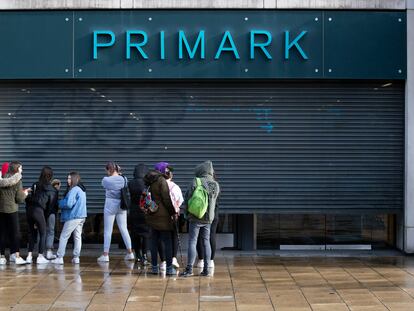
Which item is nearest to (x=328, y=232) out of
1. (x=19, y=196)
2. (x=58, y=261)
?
(x=58, y=261)

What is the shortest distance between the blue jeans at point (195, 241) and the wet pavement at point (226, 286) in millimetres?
263

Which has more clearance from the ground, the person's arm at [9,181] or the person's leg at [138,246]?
the person's arm at [9,181]

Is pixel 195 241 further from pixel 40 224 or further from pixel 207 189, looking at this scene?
pixel 40 224

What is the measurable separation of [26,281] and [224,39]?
5484 mm

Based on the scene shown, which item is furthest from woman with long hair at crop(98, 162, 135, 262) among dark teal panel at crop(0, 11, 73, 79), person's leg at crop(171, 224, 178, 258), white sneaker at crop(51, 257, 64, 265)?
dark teal panel at crop(0, 11, 73, 79)

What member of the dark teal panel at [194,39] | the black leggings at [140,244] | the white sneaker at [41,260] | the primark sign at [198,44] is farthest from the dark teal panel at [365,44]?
the white sneaker at [41,260]

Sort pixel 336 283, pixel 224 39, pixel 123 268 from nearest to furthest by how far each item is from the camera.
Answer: pixel 336 283
pixel 123 268
pixel 224 39

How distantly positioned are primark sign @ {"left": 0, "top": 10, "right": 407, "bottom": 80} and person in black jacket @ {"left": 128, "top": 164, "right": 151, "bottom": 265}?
217 centimetres

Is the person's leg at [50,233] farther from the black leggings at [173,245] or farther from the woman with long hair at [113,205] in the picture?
the black leggings at [173,245]

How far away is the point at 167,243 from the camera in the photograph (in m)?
10.7

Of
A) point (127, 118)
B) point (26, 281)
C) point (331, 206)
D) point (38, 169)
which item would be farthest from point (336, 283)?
point (38, 169)

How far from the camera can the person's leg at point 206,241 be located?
10.6 metres

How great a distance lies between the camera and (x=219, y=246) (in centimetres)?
1357

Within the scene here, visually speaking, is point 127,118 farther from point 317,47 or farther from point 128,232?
point 317,47
